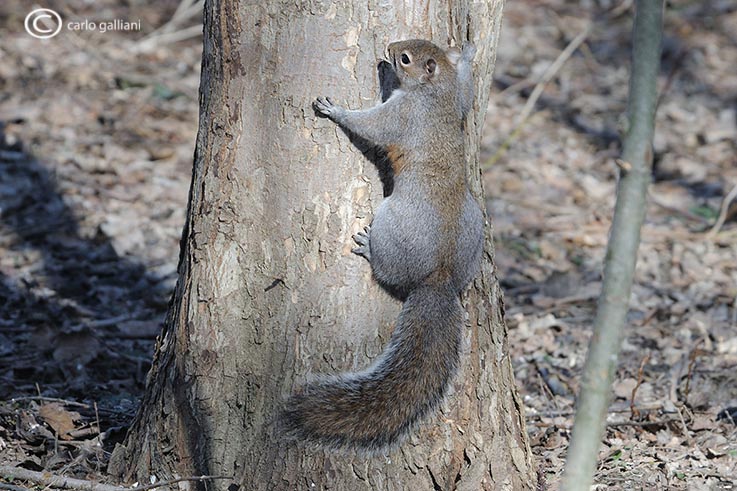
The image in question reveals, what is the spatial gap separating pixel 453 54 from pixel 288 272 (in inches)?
33.4

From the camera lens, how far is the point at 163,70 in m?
7.96

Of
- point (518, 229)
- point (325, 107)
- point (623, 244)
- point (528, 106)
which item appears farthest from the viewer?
point (528, 106)

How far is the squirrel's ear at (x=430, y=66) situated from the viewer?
2.74 m

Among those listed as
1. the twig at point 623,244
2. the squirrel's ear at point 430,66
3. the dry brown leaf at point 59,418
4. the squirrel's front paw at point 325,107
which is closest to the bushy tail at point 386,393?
the squirrel's front paw at point 325,107

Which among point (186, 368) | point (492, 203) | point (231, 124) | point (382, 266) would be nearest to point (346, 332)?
point (382, 266)

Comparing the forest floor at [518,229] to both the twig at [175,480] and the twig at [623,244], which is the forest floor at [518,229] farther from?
the twig at [175,480]

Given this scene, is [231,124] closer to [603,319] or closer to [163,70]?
[603,319]

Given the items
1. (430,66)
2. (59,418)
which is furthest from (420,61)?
(59,418)

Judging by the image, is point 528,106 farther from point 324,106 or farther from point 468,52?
point 324,106

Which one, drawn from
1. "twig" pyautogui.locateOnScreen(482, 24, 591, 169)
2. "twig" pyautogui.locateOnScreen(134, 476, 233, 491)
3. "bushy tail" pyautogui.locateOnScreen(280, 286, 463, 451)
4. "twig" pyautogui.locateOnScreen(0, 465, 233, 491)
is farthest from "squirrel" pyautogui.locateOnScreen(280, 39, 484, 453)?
"twig" pyautogui.locateOnScreen(482, 24, 591, 169)

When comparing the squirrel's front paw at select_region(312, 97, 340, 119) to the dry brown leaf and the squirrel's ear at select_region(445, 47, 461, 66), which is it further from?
the dry brown leaf

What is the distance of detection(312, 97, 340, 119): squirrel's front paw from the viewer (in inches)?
97.7

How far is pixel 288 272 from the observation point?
101 inches

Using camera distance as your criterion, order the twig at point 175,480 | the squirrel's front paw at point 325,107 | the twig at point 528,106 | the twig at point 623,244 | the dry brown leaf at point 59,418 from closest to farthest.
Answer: the twig at point 623,244, the squirrel's front paw at point 325,107, the twig at point 175,480, the dry brown leaf at point 59,418, the twig at point 528,106
